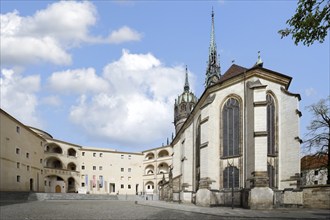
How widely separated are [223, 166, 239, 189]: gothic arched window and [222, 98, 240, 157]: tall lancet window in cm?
131

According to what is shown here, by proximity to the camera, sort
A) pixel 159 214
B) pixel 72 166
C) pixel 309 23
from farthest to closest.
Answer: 1. pixel 72 166
2. pixel 159 214
3. pixel 309 23

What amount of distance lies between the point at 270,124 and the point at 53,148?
198 feet

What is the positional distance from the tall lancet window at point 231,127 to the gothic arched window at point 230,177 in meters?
1.31

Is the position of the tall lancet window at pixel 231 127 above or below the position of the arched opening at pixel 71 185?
above

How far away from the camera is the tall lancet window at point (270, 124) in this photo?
3185cm

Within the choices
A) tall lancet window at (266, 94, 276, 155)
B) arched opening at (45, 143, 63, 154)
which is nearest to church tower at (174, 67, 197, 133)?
arched opening at (45, 143, 63, 154)

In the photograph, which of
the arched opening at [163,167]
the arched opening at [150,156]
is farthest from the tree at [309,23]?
the arched opening at [150,156]

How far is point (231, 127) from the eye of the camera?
1294 inches

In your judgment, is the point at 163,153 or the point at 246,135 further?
the point at 163,153

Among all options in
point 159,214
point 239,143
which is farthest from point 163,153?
point 159,214

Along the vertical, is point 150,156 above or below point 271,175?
below

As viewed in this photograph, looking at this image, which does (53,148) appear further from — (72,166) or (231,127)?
(231,127)

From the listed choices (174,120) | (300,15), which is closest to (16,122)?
(300,15)

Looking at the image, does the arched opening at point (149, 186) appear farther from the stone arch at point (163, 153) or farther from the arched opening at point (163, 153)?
the arched opening at point (163, 153)
